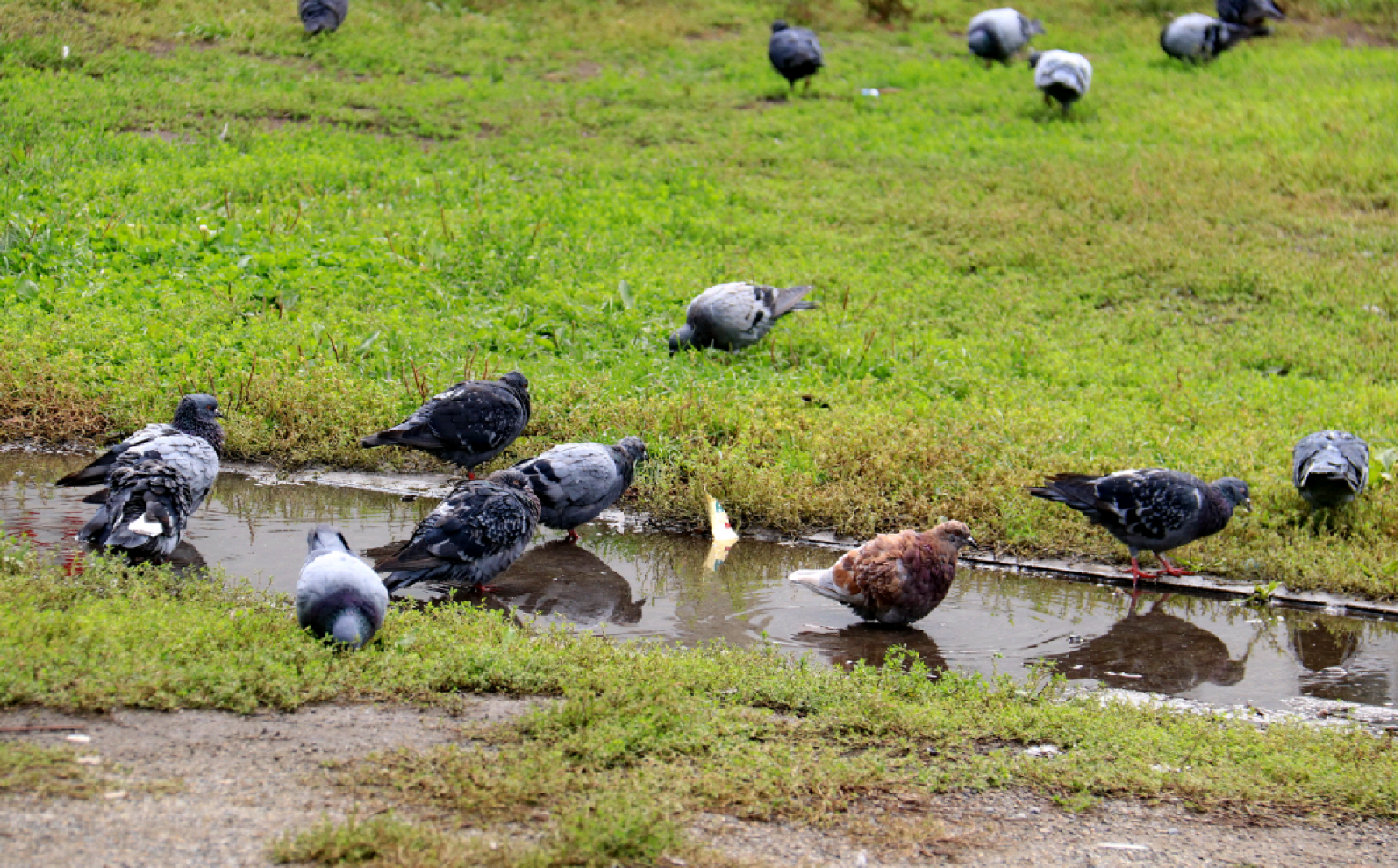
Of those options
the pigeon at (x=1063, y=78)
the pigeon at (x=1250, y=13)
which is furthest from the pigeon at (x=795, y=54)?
the pigeon at (x=1250, y=13)

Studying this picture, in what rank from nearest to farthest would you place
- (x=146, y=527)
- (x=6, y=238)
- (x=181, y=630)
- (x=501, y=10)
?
(x=181, y=630)
(x=146, y=527)
(x=6, y=238)
(x=501, y=10)

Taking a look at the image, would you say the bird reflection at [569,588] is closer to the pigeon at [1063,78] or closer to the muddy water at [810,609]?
the muddy water at [810,609]

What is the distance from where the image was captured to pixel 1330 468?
6.95m

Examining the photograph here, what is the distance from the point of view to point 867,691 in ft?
15.9

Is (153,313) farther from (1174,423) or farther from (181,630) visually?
(1174,423)

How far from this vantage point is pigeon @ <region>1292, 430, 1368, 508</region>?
22.9 ft

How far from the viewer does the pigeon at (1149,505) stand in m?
6.41

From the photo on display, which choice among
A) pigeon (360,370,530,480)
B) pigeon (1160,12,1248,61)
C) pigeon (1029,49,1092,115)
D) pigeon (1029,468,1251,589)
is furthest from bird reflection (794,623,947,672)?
pigeon (1160,12,1248,61)

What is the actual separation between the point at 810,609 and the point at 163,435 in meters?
3.33

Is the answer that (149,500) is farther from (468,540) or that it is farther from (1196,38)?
(1196,38)

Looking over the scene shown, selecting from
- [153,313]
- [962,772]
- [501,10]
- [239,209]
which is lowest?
[962,772]

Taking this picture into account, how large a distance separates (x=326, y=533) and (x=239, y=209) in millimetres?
6721

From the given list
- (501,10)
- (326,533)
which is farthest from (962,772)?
(501,10)

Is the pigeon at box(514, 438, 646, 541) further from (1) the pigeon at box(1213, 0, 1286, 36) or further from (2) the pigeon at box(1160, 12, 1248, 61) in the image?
(1) the pigeon at box(1213, 0, 1286, 36)
